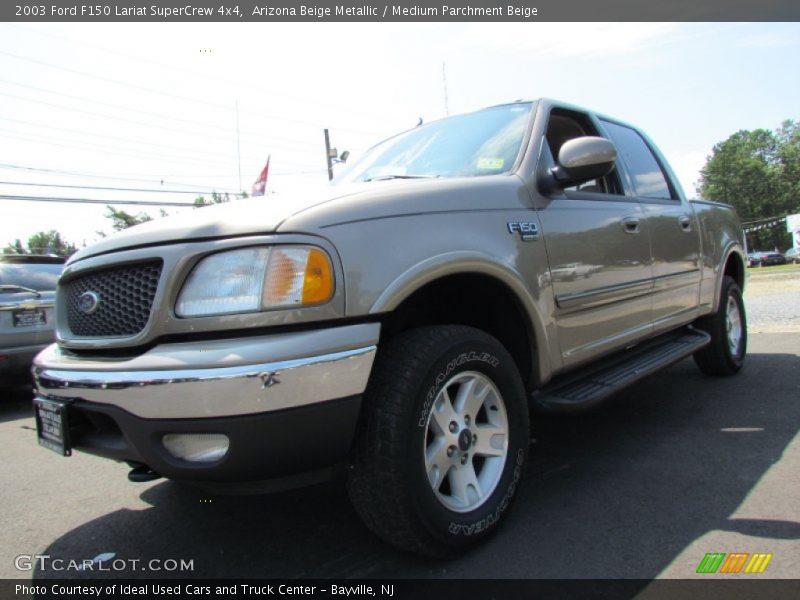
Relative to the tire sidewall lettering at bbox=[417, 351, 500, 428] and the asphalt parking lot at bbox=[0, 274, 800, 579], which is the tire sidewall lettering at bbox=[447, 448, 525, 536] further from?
the tire sidewall lettering at bbox=[417, 351, 500, 428]

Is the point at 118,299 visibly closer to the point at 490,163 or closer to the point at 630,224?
the point at 490,163

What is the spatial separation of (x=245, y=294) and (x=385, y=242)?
0.51 meters

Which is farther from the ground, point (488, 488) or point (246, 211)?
point (246, 211)

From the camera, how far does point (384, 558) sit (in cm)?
219

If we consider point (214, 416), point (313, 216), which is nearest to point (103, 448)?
point (214, 416)

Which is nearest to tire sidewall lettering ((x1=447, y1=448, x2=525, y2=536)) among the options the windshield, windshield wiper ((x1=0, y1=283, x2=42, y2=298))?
the windshield

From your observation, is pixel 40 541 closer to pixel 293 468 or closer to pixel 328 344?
pixel 293 468

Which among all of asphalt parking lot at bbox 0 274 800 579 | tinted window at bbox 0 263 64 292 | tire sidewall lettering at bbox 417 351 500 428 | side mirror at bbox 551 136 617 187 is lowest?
asphalt parking lot at bbox 0 274 800 579

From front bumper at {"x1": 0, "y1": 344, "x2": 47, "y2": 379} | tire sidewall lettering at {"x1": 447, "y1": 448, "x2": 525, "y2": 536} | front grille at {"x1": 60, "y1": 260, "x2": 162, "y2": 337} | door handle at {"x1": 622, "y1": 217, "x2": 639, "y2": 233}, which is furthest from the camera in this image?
front bumper at {"x1": 0, "y1": 344, "x2": 47, "y2": 379}

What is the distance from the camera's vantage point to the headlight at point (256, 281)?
1835 millimetres

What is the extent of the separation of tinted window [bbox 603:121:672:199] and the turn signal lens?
108 inches

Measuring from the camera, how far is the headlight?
6.02 ft

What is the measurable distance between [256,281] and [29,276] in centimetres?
476

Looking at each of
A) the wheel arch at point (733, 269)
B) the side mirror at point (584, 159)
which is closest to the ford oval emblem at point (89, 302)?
the side mirror at point (584, 159)
